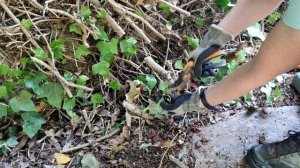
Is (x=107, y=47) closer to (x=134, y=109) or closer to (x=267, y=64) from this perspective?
(x=134, y=109)

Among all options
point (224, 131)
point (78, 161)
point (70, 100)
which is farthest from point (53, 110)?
point (224, 131)

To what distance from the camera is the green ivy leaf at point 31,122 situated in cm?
167

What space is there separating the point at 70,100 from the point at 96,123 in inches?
6.4

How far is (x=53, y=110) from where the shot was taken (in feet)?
5.82

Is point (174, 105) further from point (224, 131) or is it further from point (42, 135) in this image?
point (42, 135)

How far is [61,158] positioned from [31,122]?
7.7 inches

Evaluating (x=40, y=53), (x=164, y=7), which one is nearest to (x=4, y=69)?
(x=40, y=53)

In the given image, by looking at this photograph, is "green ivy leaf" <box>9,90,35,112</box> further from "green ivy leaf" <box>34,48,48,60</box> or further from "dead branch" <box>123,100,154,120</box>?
"dead branch" <box>123,100,154,120</box>

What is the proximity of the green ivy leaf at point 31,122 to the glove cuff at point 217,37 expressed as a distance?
749 mm

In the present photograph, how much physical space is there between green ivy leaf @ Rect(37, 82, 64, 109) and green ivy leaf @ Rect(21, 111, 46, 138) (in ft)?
0.27

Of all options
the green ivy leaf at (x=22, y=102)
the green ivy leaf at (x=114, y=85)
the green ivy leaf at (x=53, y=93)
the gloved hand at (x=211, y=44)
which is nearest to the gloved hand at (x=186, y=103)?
the gloved hand at (x=211, y=44)

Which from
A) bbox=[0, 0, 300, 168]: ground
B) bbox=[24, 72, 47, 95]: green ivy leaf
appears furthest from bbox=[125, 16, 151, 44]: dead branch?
bbox=[24, 72, 47, 95]: green ivy leaf

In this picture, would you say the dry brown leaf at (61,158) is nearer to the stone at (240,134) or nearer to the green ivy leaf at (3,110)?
the green ivy leaf at (3,110)

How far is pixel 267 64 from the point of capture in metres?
1.32
